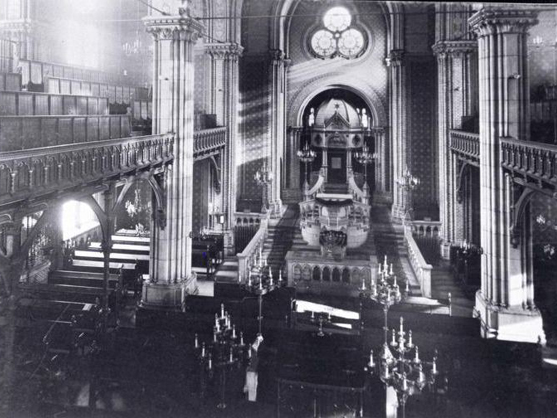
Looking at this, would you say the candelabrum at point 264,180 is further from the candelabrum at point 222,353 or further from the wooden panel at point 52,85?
the candelabrum at point 222,353

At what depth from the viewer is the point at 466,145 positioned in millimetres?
19891

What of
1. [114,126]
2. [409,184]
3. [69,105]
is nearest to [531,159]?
[114,126]

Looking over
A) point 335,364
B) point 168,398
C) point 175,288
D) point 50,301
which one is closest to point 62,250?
point 50,301

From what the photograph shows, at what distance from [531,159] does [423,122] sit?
51.0 ft

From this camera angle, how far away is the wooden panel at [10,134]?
10.9 meters

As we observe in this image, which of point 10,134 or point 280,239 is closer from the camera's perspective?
point 10,134

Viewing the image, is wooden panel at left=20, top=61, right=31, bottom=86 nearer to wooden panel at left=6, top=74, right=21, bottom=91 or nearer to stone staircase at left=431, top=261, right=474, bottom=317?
wooden panel at left=6, top=74, right=21, bottom=91

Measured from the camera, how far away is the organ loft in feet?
34.6

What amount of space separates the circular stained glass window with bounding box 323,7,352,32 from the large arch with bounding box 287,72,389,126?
271 centimetres

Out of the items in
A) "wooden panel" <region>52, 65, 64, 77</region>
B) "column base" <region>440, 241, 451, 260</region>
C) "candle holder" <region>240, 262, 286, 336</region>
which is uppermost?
"wooden panel" <region>52, 65, 64, 77</region>

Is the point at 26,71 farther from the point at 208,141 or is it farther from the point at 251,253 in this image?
the point at 251,253

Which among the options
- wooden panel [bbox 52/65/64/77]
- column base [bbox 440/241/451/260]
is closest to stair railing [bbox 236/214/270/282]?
column base [bbox 440/241/451/260]

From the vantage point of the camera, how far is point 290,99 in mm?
31125

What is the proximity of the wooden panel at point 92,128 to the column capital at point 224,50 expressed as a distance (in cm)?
1139
